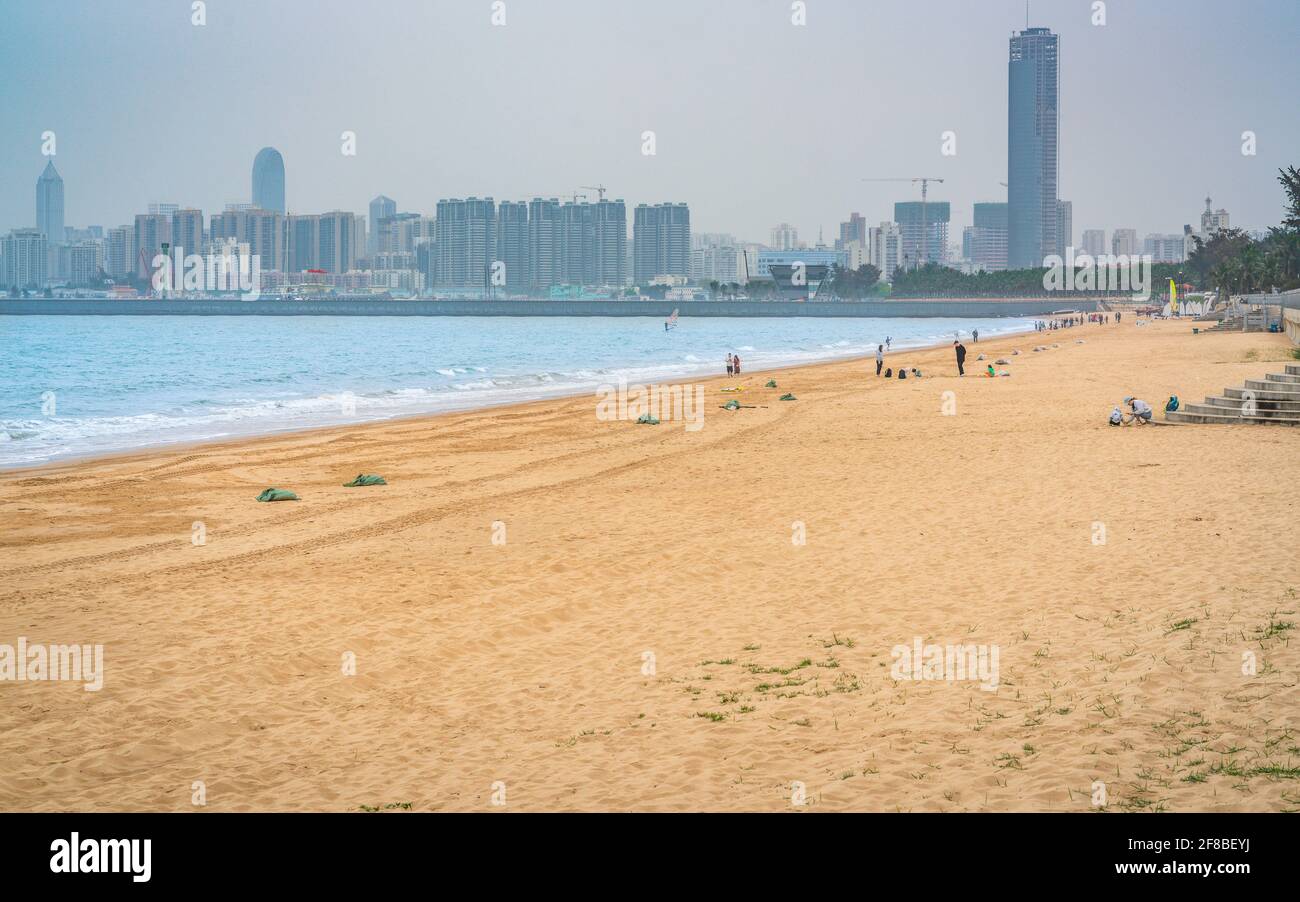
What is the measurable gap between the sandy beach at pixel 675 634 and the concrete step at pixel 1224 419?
1666 millimetres

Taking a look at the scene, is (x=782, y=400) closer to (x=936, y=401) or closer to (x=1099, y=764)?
(x=936, y=401)

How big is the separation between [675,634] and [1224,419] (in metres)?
16.2

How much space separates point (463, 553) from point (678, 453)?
923 centimetres

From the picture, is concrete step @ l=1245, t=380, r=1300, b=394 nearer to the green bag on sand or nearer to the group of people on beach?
the green bag on sand

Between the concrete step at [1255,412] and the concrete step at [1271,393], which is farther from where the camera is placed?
A: the concrete step at [1271,393]

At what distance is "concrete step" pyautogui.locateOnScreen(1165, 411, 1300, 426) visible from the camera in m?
21.0

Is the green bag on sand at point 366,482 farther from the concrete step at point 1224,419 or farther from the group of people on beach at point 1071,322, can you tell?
the group of people on beach at point 1071,322

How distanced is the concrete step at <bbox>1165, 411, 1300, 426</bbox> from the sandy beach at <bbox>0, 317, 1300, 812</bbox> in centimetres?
167

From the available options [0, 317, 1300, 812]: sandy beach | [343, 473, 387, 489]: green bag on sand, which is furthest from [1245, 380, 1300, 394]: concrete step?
[343, 473, 387, 489]: green bag on sand

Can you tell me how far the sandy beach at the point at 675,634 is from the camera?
6.63 meters

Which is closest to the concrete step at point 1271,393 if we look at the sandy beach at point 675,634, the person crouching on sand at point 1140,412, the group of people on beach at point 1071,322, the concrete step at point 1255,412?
the concrete step at point 1255,412

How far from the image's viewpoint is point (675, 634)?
977 cm

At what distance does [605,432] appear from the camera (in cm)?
2653
